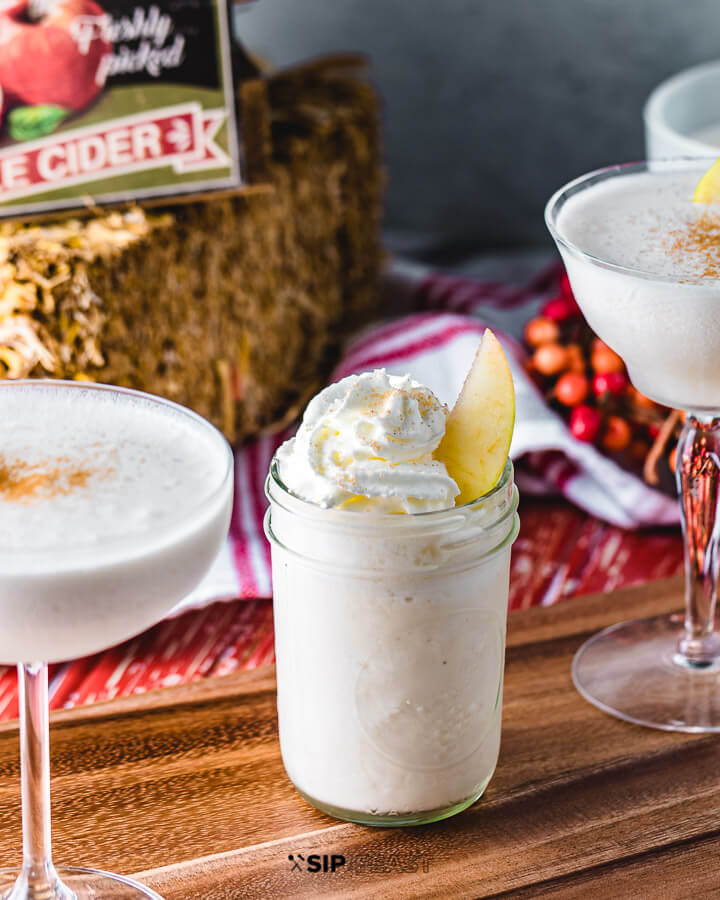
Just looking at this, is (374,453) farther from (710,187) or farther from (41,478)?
(710,187)

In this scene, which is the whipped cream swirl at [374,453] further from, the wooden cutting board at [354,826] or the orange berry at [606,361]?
the orange berry at [606,361]

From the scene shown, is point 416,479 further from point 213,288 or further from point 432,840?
point 213,288

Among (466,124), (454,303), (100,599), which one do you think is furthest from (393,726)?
(466,124)

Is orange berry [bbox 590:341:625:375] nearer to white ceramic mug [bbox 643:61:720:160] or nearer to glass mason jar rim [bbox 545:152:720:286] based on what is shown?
white ceramic mug [bbox 643:61:720:160]

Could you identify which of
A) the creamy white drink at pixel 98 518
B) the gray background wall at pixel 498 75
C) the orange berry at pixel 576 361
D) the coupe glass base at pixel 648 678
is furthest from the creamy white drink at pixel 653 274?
the gray background wall at pixel 498 75
